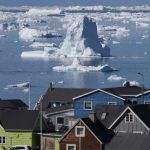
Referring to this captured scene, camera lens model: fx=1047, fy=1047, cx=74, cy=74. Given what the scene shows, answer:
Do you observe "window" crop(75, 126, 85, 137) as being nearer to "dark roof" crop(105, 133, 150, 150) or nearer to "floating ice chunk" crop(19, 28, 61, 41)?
"dark roof" crop(105, 133, 150, 150)

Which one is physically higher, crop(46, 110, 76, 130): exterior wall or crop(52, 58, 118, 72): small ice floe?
crop(46, 110, 76, 130): exterior wall

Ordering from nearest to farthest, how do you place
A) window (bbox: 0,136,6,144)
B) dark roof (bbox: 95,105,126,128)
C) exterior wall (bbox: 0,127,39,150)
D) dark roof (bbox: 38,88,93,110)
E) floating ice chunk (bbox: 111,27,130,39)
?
dark roof (bbox: 95,105,126,128)
exterior wall (bbox: 0,127,39,150)
window (bbox: 0,136,6,144)
dark roof (bbox: 38,88,93,110)
floating ice chunk (bbox: 111,27,130,39)

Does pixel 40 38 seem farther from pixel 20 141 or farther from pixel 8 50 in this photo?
pixel 20 141

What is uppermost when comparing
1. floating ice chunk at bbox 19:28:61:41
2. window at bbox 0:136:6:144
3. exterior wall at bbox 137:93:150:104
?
exterior wall at bbox 137:93:150:104

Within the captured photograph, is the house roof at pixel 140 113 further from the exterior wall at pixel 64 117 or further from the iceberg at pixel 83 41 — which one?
the iceberg at pixel 83 41

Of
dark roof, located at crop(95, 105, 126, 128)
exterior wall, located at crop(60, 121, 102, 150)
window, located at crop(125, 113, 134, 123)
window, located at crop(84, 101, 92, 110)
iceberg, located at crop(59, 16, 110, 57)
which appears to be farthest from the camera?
iceberg, located at crop(59, 16, 110, 57)

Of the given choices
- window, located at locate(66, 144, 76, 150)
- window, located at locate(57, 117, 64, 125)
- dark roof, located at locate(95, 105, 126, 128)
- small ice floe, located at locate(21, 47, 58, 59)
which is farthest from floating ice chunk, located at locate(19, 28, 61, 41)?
window, located at locate(66, 144, 76, 150)
